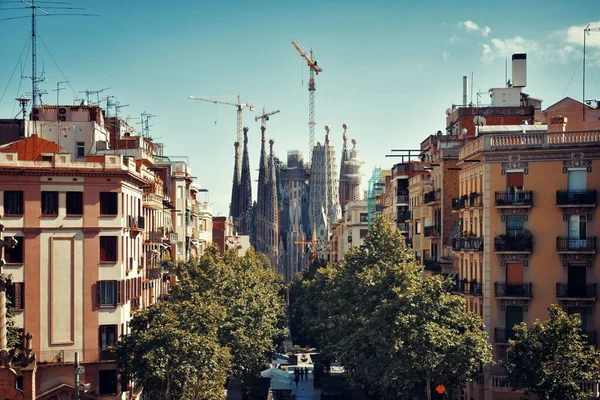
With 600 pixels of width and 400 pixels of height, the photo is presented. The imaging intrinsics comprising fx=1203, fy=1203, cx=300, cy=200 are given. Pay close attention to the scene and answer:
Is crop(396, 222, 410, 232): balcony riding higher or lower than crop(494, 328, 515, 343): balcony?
higher

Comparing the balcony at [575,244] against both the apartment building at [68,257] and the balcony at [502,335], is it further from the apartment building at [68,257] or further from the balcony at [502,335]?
the apartment building at [68,257]

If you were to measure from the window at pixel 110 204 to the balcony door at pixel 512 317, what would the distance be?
24594mm

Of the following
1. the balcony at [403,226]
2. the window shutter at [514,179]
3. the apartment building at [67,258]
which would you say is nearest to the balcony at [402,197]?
the balcony at [403,226]

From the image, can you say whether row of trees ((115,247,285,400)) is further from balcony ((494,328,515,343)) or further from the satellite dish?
the satellite dish

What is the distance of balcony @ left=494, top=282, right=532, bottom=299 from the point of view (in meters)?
72.6

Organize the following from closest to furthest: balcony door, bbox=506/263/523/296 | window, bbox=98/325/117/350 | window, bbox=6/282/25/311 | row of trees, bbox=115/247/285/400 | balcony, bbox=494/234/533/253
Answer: row of trees, bbox=115/247/285/400 < window, bbox=6/282/25/311 < window, bbox=98/325/117/350 < balcony, bbox=494/234/533/253 < balcony door, bbox=506/263/523/296

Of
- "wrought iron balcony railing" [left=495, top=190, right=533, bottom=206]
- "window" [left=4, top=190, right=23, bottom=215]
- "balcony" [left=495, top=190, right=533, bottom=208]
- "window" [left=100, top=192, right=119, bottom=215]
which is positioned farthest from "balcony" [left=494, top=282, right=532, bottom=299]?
"window" [left=4, top=190, right=23, bottom=215]

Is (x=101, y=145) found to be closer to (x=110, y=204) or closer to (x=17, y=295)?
(x=110, y=204)

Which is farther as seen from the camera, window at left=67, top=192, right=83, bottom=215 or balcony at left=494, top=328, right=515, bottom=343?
balcony at left=494, top=328, right=515, bottom=343

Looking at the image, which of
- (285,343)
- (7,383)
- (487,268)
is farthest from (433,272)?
(285,343)

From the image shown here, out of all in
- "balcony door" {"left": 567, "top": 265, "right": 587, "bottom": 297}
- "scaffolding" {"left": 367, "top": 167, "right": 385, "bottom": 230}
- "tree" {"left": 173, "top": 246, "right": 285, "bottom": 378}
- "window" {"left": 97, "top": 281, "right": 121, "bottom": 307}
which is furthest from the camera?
"scaffolding" {"left": 367, "top": 167, "right": 385, "bottom": 230}

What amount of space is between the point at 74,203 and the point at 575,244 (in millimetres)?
29900

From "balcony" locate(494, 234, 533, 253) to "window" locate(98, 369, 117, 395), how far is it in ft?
80.1

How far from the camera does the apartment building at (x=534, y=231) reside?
233 ft
